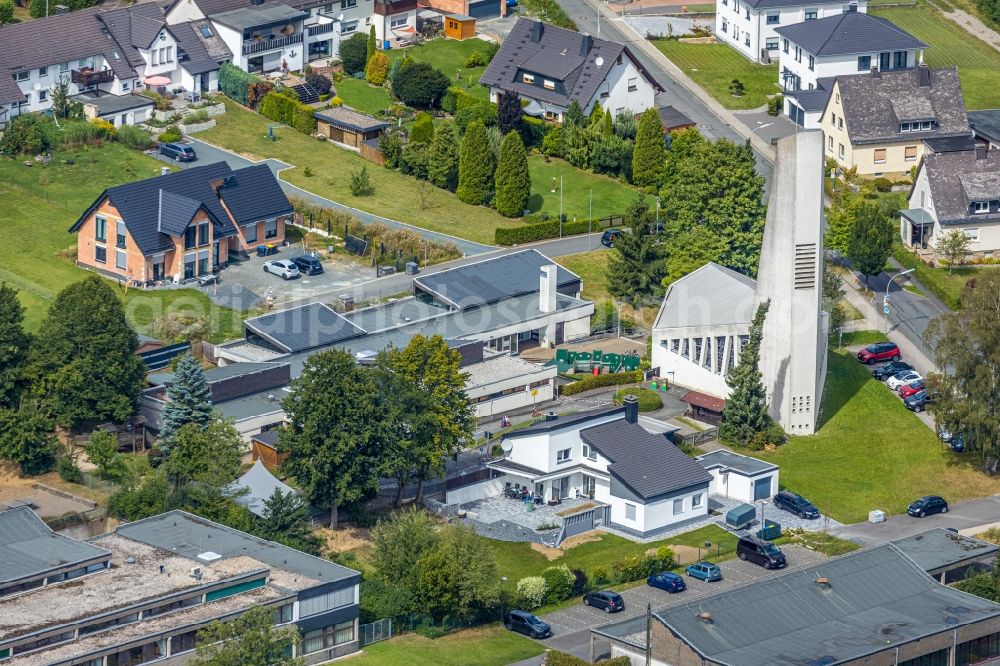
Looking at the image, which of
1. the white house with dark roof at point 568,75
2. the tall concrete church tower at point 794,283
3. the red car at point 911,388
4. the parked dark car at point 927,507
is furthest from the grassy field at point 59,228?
the parked dark car at point 927,507

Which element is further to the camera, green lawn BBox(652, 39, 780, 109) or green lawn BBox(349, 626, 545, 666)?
green lawn BBox(652, 39, 780, 109)

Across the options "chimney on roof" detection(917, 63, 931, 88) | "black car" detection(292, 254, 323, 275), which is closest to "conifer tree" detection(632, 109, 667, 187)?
"chimney on roof" detection(917, 63, 931, 88)

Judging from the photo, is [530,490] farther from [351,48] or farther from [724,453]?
[351,48]

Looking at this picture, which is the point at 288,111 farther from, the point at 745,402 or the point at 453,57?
the point at 745,402

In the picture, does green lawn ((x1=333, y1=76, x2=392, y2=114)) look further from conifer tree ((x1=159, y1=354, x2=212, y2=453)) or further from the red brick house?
conifer tree ((x1=159, y1=354, x2=212, y2=453))

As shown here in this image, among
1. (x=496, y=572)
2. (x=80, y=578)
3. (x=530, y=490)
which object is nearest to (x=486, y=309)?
(x=530, y=490)

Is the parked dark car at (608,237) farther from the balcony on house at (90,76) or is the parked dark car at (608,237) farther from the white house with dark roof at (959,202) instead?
the balcony on house at (90,76)

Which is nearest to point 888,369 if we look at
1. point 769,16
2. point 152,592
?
point 152,592
